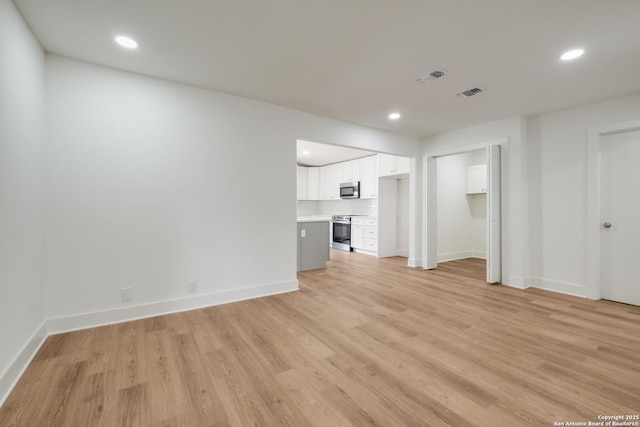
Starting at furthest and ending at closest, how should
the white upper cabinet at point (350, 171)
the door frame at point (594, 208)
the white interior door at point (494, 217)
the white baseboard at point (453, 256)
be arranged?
the white upper cabinet at point (350, 171) < the white baseboard at point (453, 256) < the white interior door at point (494, 217) < the door frame at point (594, 208)

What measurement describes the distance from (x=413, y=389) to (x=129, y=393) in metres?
1.81

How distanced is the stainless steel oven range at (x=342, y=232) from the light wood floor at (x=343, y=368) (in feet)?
13.7

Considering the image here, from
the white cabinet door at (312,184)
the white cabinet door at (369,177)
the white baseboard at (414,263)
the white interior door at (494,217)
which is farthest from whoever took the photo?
the white cabinet door at (312,184)

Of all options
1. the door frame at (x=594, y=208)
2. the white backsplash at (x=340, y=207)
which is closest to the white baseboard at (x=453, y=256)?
the white backsplash at (x=340, y=207)

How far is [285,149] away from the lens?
3812 millimetres

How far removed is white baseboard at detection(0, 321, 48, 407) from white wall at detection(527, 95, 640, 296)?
18.9 ft

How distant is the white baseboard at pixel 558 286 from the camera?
3.73 metres

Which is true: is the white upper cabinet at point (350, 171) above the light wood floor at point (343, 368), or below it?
above

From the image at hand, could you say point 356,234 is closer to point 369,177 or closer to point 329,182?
point 369,177

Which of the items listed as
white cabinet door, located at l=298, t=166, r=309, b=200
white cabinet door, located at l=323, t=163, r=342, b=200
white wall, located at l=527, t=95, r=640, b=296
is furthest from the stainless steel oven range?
white wall, located at l=527, t=95, r=640, b=296

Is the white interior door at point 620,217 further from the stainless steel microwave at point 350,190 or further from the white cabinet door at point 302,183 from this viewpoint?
the white cabinet door at point 302,183

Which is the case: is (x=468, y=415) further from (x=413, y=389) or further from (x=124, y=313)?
(x=124, y=313)

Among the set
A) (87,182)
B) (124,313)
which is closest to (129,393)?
(124,313)

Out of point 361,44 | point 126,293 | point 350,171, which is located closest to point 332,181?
point 350,171
